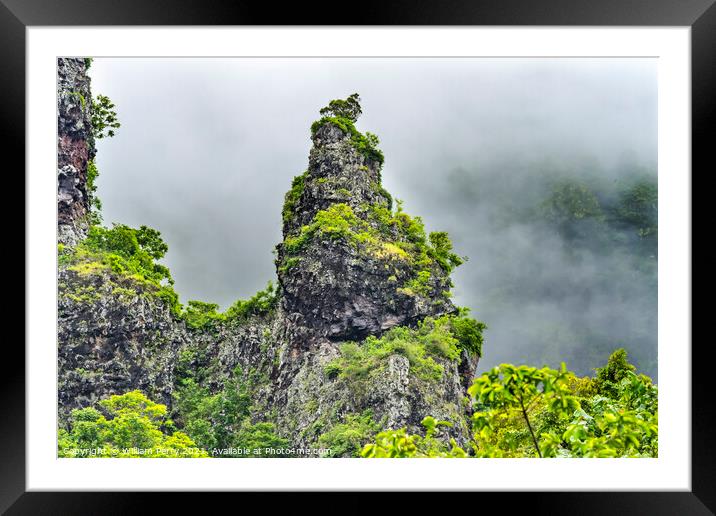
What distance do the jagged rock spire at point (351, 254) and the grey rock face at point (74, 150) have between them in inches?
59.1

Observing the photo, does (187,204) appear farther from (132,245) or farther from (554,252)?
(554,252)

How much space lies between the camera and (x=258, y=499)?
177cm

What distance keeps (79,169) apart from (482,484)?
3525mm

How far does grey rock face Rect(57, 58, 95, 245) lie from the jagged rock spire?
1501 mm

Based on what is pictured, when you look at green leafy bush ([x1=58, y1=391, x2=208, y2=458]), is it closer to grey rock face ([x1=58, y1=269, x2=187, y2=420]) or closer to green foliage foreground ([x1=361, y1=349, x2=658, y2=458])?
grey rock face ([x1=58, y1=269, x2=187, y2=420])

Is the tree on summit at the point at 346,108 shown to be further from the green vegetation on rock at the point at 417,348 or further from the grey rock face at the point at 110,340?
the grey rock face at the point at 110,340

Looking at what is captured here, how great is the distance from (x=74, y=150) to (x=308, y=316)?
2136 mm

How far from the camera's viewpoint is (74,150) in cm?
390

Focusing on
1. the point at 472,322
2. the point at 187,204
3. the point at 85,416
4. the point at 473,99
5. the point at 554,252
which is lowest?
the point at 85,416

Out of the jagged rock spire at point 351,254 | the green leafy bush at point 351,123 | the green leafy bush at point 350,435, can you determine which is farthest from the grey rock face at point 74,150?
the green leafy bush at point 350,435

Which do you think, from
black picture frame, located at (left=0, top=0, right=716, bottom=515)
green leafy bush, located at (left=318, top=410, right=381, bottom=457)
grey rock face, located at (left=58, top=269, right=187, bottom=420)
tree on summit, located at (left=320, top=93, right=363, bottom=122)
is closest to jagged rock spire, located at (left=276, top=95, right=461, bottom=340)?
tree on summit, located at (left=320, top=93, right=363, bottom=122)
